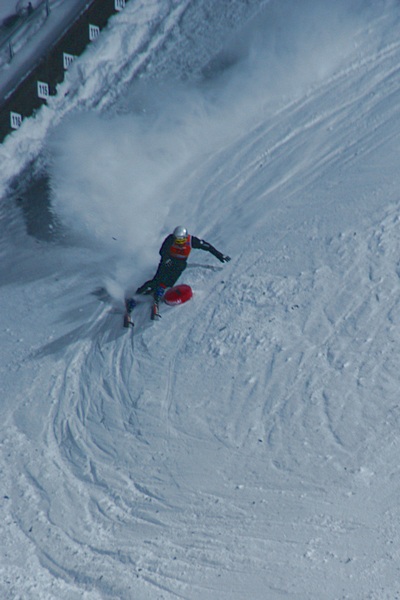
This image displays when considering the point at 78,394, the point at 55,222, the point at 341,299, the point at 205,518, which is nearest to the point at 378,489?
the point at 205,518

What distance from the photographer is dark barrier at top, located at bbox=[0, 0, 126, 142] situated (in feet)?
48.8

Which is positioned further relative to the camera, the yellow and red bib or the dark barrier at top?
the dark barrier at top

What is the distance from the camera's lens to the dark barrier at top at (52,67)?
1486cm

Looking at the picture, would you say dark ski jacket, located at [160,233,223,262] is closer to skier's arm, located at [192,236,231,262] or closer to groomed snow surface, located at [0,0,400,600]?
skier's arm, located at [192,236,231,262]

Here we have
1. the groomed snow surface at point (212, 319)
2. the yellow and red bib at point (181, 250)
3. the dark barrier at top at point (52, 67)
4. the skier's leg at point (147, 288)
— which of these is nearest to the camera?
the groomed snow surface at point (212, 319)

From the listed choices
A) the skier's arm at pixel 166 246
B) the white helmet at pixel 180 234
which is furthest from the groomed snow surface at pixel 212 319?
the white helmet at pixel 180 234

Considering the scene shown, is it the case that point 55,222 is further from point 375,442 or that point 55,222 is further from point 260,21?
point 375,442

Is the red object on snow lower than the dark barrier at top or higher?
lower

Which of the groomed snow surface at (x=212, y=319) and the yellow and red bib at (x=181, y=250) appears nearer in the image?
the groomed snow surface at (x=212, y=319)

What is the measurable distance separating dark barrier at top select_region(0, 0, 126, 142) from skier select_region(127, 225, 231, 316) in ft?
14.2

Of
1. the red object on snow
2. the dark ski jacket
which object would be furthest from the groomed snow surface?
the dark ski jacket

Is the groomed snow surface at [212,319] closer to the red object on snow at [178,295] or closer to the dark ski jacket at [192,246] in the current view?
the red object on snow at [178,295]

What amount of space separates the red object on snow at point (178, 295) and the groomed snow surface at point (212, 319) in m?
0.12

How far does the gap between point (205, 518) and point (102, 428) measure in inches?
73.1
